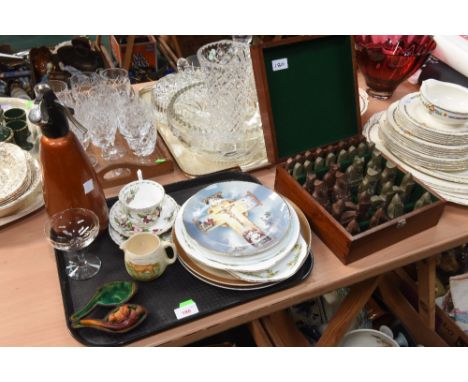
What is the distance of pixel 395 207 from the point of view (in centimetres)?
101

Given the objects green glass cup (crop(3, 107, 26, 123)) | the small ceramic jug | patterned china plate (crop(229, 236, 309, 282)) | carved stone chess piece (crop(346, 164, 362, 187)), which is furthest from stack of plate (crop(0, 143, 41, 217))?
carved stone chess piece (crop(346, 164, 362, 187))

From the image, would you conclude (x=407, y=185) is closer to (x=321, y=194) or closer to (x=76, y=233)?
(x=321, y=194)

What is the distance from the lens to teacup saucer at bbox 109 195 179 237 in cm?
100

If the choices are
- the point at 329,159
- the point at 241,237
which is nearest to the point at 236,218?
the point at 241,237

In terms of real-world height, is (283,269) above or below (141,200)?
below

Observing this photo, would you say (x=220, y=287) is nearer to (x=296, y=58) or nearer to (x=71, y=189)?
(x=71, y=189)

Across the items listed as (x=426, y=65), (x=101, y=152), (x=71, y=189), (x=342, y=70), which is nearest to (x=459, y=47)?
(x=426, y=65)

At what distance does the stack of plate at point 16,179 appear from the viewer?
1.05m

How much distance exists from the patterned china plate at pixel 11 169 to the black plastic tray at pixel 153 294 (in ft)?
0.67

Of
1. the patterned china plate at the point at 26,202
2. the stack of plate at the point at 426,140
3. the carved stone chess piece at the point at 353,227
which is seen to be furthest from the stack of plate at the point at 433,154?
the patterned china plate at the point at 26,202

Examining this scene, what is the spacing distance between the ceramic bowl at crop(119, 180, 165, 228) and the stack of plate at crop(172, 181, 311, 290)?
62mm

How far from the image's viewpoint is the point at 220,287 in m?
0.91

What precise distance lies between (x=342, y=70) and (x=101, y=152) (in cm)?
69

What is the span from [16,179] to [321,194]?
0.71 meters
